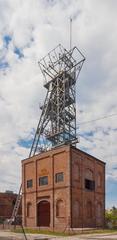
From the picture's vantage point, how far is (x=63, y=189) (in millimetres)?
47219

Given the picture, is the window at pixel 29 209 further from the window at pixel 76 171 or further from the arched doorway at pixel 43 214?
the window at pixel 76 171

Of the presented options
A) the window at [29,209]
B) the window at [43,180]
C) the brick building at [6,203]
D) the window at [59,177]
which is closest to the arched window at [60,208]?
the window at [59,177]

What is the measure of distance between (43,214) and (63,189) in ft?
19.8

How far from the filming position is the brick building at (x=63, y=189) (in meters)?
46.8

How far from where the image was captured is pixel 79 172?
162ft

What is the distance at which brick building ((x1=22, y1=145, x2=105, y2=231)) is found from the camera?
4680cm

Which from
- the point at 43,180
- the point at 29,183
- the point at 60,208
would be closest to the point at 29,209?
the point at 29,183

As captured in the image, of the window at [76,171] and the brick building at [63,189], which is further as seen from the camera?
the window at [76,171]

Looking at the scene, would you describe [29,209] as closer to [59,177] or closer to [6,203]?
[59,177]

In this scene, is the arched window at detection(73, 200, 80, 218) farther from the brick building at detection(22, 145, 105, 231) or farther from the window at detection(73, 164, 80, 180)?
the window at detection(73, 164, 80, 180)

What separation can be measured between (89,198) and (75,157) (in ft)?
23.6

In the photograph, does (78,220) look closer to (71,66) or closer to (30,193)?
(30,193)

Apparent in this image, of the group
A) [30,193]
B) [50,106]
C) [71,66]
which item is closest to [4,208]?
[30,193]

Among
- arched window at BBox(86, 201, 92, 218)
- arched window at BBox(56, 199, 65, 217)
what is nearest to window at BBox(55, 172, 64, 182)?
arched window at BBox(56, 199, 65, 217)
